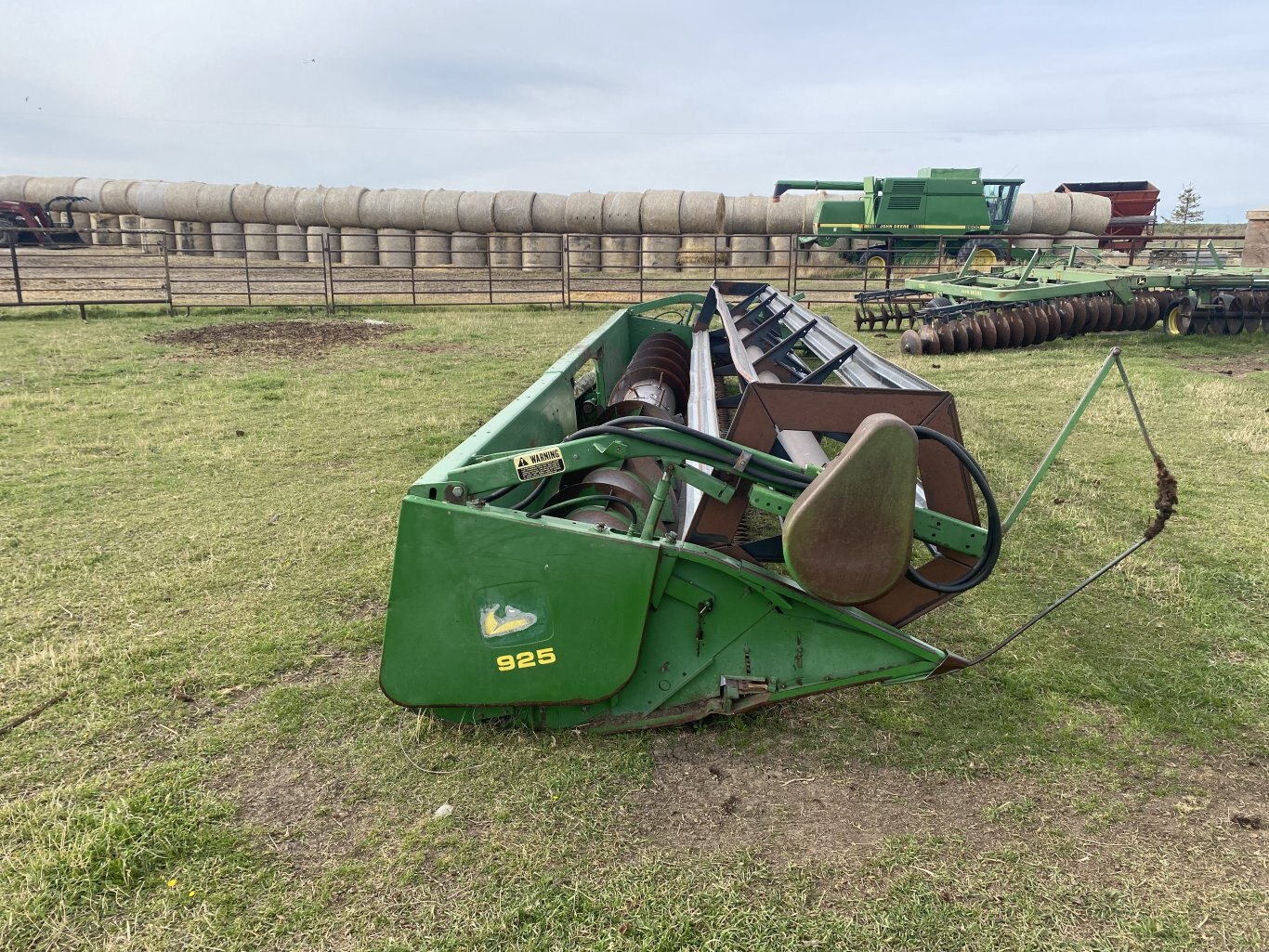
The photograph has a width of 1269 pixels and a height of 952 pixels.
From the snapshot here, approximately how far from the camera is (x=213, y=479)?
527cm

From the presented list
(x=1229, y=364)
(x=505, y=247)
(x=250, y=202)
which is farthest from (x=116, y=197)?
(x=1229, y=364)

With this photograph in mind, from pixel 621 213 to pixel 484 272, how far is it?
395 cm

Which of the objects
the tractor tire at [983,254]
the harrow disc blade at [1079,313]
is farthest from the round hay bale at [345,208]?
the harrow disc blade at [1079,313]

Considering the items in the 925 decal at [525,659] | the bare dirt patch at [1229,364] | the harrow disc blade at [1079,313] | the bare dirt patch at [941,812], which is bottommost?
the bare dirt patch at [941,812]

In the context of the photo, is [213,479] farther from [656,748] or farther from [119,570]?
[656,748]

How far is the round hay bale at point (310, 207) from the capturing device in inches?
963

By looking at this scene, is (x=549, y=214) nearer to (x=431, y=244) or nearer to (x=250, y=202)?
(x=431, y=244)

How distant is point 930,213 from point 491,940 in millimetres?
19630

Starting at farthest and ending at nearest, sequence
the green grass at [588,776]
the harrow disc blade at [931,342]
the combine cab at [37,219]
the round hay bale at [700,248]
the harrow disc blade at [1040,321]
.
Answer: the combine cab at [37,219] < the round hay bale at [700,248] < the harrow disc blade at [1040,321] < the harrow disc blade at [931,342] < the green grass at [588,776]

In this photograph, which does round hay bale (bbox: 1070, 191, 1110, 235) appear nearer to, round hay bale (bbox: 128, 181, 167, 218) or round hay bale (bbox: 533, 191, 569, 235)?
round hay bale (bbox: 533, 191, 569, 235)

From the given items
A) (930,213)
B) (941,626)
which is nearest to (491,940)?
(941,626)

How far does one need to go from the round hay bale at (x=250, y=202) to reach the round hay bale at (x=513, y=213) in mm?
6965

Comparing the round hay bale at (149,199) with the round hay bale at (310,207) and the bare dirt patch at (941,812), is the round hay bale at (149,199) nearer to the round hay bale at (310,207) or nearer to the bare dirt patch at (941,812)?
the round hay bale at (310,207)

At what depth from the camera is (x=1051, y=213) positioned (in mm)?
24062
